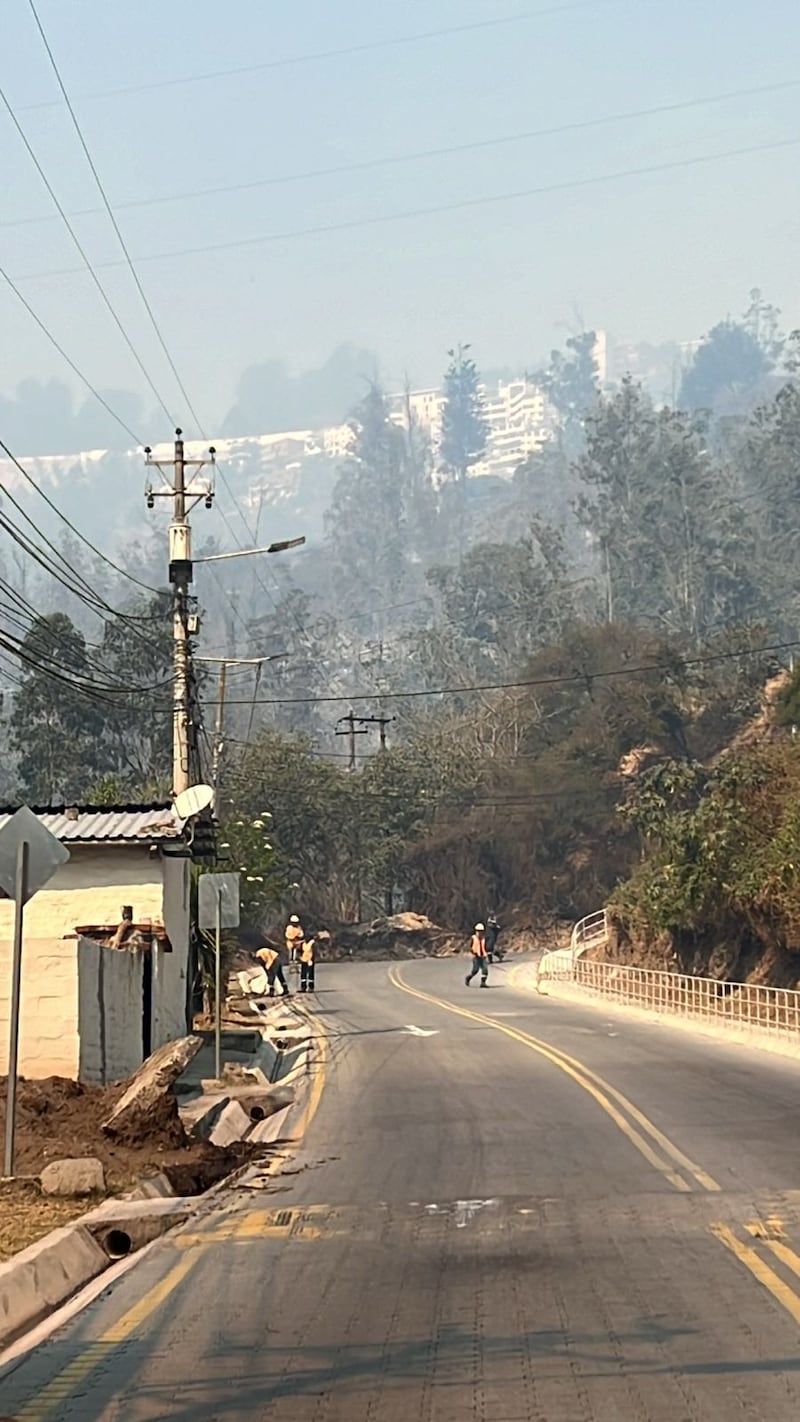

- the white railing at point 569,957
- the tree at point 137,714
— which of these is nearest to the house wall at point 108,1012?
the white railing at point 569,957

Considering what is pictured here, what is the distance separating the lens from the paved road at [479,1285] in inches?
310

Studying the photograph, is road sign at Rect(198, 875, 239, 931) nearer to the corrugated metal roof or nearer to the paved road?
the corrugated metal roof

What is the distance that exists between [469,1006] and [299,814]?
53.3 metres

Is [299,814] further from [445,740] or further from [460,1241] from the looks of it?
[460,1241]

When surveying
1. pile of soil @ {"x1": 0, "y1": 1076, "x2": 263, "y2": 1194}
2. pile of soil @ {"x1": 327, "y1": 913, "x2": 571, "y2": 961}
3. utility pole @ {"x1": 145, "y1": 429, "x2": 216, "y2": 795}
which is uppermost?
utility pole @ {"x1": 145, "y1": 429, "x2": 216, "y2": 795}

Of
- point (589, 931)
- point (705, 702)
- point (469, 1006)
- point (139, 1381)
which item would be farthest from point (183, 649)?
point (705, 702)

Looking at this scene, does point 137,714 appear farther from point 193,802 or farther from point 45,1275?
point 45,1275

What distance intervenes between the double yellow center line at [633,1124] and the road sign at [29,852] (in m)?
5.60

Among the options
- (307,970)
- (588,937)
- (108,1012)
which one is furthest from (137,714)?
(108,1012)

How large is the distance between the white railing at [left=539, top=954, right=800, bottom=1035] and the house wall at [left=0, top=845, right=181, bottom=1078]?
1061 centimetres

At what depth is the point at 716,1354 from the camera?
843 cm

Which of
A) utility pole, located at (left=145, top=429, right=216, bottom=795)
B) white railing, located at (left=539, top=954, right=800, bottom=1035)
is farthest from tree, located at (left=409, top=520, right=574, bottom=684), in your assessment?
utility pole, located at (left=145, top=429, right=216, bottom=795)

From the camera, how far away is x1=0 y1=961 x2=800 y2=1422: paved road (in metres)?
7.87

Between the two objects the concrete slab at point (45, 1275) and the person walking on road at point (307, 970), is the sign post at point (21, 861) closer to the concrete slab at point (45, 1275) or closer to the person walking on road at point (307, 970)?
the concrete slab at point (45, 1275)
